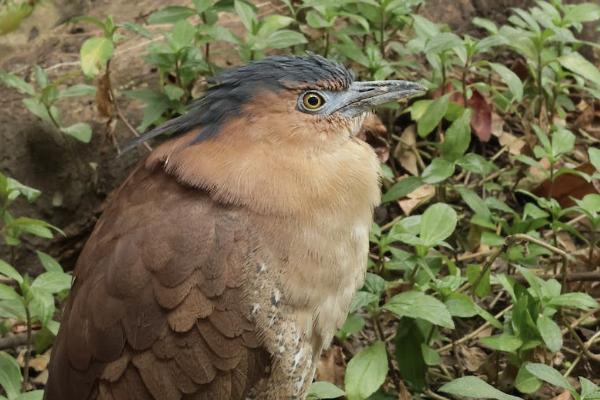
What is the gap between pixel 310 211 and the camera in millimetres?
3307

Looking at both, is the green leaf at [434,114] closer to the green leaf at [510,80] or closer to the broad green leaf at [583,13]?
the green leaf at [510,80]

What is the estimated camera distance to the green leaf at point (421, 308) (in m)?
3.63

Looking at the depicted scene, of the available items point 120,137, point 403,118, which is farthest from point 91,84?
point 403,118

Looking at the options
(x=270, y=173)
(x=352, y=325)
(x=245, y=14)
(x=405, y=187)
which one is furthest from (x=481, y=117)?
(x=270, y=173)

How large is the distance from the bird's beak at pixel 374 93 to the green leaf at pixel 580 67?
1.41 m

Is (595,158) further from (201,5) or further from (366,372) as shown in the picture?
(201,5)

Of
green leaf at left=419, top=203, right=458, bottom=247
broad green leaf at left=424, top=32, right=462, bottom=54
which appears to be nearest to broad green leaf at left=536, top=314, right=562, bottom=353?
green leaf at left=419, top=203, right=458, bottom=247

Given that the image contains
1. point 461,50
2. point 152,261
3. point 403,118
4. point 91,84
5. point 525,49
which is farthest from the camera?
point 403,118

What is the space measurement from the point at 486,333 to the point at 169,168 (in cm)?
192

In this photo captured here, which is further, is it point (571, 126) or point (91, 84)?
point (571, 126)

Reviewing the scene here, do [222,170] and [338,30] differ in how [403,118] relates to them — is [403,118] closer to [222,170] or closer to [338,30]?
[338,30]

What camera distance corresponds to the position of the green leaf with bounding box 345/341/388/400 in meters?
3.68

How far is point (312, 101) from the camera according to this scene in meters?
3.50

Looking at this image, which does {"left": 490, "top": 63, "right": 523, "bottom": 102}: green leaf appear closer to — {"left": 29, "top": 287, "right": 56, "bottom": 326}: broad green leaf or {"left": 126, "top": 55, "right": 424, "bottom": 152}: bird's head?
{"left": 126, "top": 55, "right": 424, "bottom": 152}: bird's head
